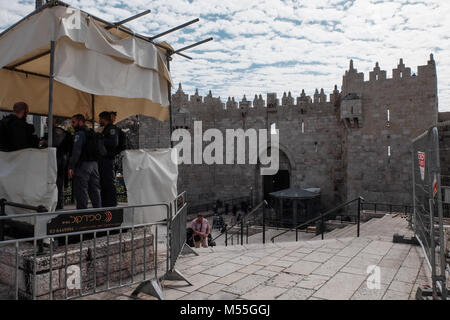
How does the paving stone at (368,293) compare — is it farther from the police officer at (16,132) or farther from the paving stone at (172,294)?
the police officer at (16,132)

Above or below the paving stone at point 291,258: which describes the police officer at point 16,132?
above

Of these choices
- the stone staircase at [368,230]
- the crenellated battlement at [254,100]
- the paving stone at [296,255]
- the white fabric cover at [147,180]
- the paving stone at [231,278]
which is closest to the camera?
the white fabric cover at [147,180]

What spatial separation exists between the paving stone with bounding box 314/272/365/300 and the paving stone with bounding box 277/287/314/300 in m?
0.11

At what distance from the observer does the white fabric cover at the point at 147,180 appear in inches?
168

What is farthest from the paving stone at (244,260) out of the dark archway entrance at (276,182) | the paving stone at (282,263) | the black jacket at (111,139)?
the dark archway entrance at (276,182)

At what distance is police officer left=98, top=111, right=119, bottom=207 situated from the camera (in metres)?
4.48

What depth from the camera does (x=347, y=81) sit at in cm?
1728

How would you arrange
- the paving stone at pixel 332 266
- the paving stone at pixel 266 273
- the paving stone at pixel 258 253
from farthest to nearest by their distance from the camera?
the paving stone at pixel 258 253
the paving stone at pixel 332 266
the paving stone at pixel 266 273

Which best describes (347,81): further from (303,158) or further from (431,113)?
(303,158)

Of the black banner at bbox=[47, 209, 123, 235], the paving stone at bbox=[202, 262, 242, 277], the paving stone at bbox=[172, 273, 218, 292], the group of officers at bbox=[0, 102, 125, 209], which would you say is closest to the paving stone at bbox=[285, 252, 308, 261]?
the paving stone at bbox=[202, 262, 242, 277]

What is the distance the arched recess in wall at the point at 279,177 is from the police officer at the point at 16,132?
18287 mm
